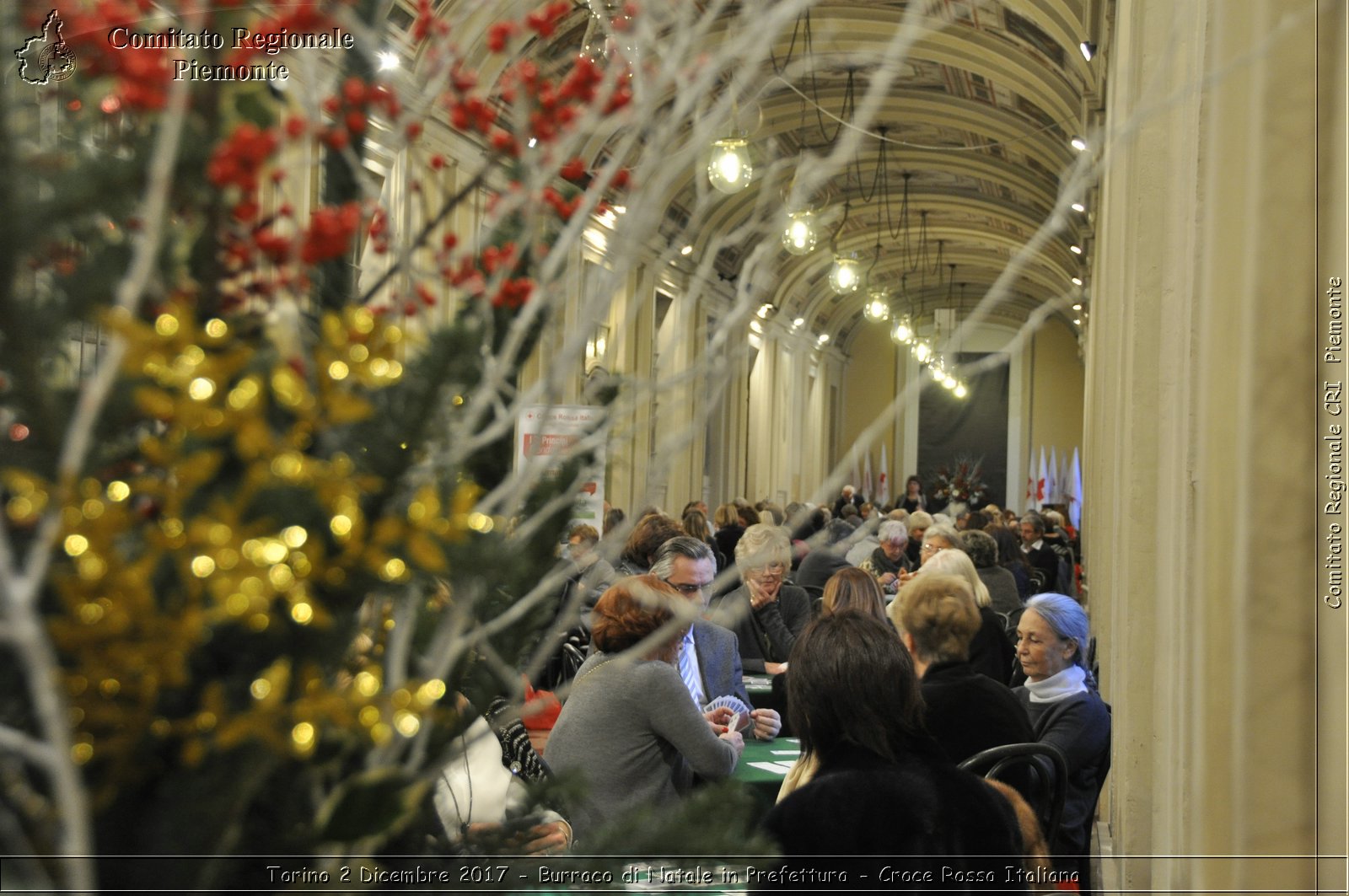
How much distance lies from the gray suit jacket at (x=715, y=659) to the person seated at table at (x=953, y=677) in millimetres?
1064

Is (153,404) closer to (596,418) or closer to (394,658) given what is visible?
(394,658)

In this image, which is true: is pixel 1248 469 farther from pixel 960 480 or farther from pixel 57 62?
pixel 960 480

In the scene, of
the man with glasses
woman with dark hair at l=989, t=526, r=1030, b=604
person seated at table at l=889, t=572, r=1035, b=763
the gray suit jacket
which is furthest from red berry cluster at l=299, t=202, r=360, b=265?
woman with dark hair at l=989, t=526, r=1030, b=604

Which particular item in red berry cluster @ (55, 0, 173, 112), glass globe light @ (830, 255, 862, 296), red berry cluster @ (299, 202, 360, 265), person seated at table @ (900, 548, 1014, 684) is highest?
glass globe light @ (830, 255, 862, 296)

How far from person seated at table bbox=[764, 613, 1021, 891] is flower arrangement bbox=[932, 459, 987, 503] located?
27067 mm

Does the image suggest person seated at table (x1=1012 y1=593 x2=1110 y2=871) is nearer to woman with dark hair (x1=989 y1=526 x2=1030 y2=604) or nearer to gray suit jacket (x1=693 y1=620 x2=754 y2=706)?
gray suit jacket (x1=693 y1=620 x2=754 y2=706)

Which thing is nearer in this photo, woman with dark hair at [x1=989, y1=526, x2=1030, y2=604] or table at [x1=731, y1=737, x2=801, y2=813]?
table at [x1=731, y1=737, x2=801, y2=813]

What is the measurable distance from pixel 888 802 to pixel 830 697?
0.25m

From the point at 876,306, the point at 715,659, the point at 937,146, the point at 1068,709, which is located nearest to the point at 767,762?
the point at 715,659

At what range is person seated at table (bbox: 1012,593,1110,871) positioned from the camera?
3949mm

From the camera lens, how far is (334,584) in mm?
727

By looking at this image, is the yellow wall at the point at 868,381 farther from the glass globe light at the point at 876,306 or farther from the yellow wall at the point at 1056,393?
the glass globe light at the point at 876,306

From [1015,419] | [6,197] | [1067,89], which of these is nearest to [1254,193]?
[6,197]

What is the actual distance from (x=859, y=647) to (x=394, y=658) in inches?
78.7
